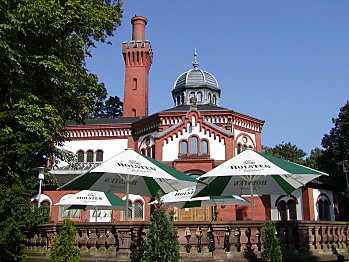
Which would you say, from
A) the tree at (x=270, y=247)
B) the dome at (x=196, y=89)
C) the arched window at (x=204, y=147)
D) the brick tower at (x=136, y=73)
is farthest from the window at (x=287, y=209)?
the brick tower at (x=136, y=73)

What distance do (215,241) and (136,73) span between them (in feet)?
134

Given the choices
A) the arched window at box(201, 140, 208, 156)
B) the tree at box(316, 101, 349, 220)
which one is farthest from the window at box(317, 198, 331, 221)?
the arched window at box(201, 140, 208, 156)

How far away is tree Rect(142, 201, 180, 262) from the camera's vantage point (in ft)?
27.6

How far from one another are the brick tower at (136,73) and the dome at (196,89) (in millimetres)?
7741

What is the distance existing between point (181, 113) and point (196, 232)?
20298 millimetres

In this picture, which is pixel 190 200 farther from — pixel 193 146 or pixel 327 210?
pixel 327 210

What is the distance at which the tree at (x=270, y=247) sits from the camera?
9.09 m

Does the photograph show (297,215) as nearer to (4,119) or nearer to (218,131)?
(218,131)

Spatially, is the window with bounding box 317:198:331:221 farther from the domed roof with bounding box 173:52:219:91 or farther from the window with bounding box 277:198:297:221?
the domed roof with bounding box 173:52:219:91

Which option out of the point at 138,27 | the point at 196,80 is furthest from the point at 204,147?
the point at 138,27

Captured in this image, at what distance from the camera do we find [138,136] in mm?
33094

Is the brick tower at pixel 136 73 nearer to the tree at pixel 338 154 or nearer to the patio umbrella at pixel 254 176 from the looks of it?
the tree at pixel 338 154

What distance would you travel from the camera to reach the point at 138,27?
→ 51406 millimetres

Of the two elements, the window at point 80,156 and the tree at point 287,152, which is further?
the tree at point 287,152
